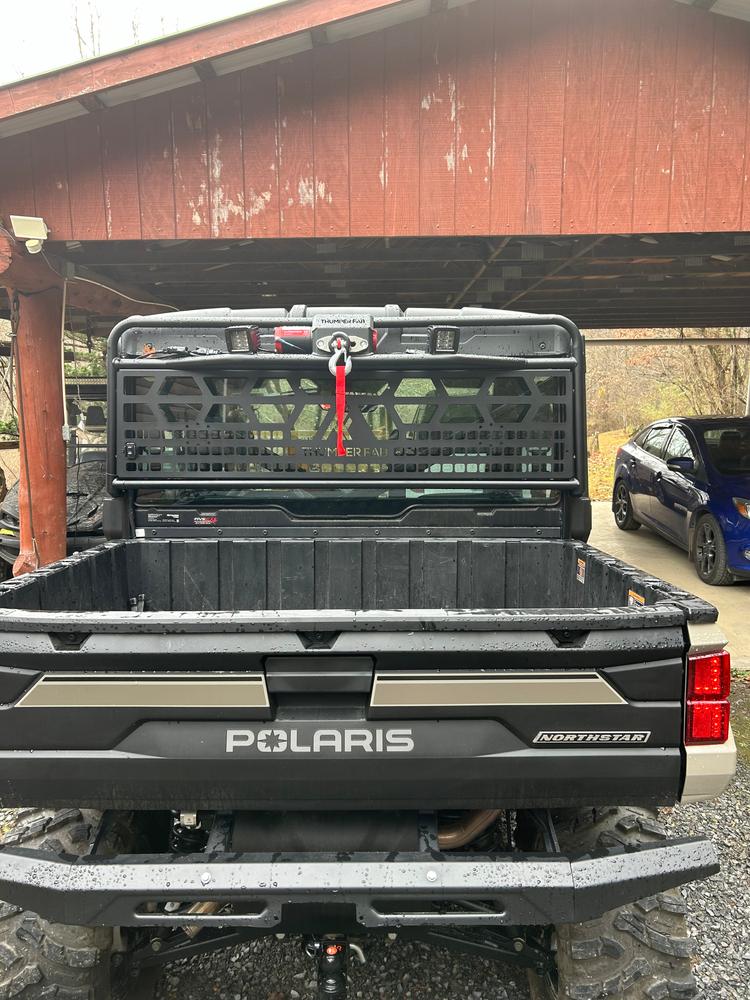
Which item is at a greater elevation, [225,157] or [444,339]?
[225,157]

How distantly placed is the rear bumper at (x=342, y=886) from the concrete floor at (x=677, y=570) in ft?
13.6

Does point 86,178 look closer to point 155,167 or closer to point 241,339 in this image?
point 155,167

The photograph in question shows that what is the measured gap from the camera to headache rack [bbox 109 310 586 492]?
114 inches

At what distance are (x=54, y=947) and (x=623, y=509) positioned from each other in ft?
31.5

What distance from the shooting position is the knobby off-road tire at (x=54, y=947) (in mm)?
1812

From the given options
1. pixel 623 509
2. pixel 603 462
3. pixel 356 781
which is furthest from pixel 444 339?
pixel 603 462

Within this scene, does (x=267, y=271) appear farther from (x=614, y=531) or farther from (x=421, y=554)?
(x=614, y=531)

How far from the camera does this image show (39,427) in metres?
5.75

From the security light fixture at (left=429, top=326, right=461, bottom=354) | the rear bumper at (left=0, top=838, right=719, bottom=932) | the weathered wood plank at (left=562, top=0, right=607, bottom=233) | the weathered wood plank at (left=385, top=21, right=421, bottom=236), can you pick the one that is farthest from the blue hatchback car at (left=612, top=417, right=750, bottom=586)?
the rear bumper at (left=0, top=838, right=719, bottom=932)

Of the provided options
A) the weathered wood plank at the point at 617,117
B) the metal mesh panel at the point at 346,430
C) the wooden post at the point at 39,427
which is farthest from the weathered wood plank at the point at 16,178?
the weathered wood plank at the point at 617,117

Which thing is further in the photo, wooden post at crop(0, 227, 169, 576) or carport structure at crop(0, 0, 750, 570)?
wooden post at crop(0, 227, 169, 576)

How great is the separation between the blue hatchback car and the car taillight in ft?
18.4

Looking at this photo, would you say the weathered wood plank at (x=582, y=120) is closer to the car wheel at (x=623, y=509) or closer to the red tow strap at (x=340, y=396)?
the red tow strap at (x=340, y=396)

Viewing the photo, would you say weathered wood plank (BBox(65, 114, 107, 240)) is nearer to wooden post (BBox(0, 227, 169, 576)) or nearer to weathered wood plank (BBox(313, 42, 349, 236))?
wooden post (BBox(0, 227, 169, 576))
